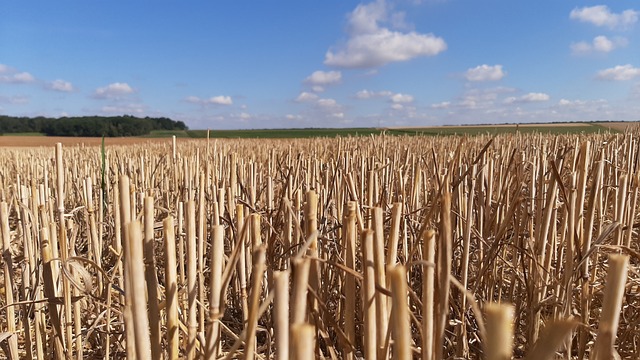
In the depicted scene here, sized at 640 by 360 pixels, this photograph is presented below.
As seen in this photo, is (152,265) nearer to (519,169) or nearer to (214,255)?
(214,255)

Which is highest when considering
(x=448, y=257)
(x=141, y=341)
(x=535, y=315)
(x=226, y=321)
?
(x=448, y=257)

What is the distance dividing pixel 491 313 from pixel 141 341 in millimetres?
514

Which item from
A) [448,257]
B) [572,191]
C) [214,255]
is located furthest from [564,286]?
[214,255]

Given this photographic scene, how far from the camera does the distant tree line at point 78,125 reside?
35.8 m

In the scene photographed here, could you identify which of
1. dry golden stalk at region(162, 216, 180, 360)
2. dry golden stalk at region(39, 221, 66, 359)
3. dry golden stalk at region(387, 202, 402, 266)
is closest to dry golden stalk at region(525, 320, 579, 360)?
dry golden stalk at region(387, 202, 402, 266)

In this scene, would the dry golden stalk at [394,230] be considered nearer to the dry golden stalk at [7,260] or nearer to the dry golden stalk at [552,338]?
the dry golden stalk at [552,338]

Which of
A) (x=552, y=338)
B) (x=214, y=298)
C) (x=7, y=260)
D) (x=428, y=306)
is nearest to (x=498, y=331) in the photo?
(x=552, y=338)

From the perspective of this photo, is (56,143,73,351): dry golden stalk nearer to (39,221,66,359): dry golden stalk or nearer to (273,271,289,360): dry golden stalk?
(39,221,66,359): dry golden stalk

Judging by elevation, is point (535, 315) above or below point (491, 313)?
below

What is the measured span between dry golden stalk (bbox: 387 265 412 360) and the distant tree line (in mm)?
37640

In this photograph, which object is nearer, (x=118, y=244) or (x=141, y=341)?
(x=141, y=341)

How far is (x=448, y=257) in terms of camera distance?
0.71 meters

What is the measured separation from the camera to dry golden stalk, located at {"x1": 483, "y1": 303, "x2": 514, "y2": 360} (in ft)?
1.12

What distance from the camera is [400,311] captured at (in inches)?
20.7
